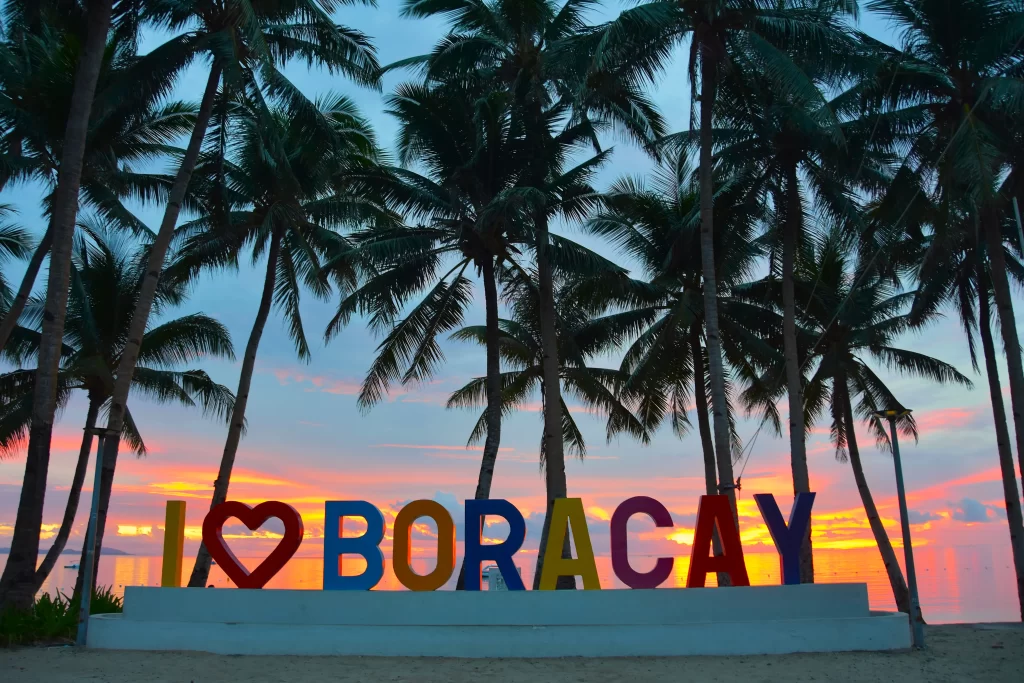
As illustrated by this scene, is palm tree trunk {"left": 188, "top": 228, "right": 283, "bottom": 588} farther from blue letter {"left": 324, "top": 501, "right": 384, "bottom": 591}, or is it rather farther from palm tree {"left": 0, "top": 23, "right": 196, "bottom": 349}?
blue letter {"left": 324, "top": 501, "right": 384, "bottom": 591}

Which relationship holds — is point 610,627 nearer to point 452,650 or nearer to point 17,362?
point 452,650

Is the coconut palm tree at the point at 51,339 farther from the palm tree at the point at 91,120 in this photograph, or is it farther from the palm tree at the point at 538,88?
the palm tree at the point at 538,88

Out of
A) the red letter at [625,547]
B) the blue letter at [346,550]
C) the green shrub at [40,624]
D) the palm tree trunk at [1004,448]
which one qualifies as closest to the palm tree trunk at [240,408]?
the green shrub at [40,624]

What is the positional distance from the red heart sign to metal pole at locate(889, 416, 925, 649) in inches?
390

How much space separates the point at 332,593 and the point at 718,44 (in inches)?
510

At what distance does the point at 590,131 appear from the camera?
72.1 feet

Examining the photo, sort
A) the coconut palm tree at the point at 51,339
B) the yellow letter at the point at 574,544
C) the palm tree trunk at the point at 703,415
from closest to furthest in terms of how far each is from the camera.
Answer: the yellow letter at the point at 574,544
the coconut palm tree at the point at 51,339
the palm tree trunk at the point at 703,415

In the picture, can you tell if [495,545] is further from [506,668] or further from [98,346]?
[98,346]

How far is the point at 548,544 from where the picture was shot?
46.4 ft

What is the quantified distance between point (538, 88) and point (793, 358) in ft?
28.1

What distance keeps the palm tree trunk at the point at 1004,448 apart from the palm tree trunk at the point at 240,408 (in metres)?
18.3

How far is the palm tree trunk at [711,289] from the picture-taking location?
54.9ft

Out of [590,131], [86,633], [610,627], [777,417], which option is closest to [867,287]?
[777,417]

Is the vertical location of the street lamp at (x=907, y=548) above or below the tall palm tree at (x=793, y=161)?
below
